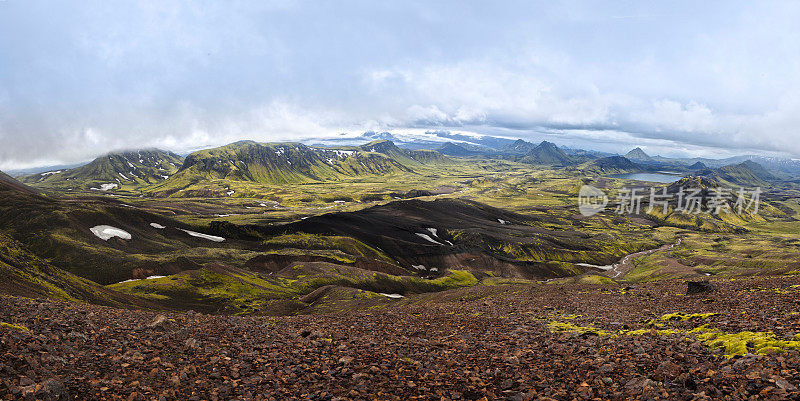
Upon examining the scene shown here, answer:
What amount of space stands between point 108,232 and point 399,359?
110m

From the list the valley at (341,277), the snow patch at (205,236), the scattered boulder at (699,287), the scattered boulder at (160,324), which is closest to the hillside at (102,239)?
the valley at (341,277)

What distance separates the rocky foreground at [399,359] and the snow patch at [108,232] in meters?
88.4

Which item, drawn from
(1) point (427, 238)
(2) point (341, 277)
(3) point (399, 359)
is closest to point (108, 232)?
(2) point (341, 277)

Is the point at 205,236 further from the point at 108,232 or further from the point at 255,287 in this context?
the point at 255,287

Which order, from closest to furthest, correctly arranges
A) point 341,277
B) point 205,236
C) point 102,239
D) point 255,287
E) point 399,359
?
point 399,359
point 255,287
point 341,277
point 102,239
point 205,236

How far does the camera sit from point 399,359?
16359 mm

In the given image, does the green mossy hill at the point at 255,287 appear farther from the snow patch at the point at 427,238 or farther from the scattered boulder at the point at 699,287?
the snow patch at the point at 427,238

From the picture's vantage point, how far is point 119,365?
13711mm

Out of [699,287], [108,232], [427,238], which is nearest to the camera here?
[699,287]

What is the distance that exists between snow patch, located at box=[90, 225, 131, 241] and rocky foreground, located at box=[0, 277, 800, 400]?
290ft

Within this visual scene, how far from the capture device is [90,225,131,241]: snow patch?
298 feet

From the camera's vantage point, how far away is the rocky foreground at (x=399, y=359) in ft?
36.2

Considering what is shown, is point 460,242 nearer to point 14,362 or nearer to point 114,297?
point 114,297

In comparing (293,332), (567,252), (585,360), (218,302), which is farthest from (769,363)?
(567,252)
